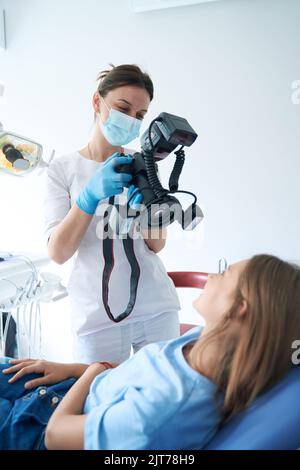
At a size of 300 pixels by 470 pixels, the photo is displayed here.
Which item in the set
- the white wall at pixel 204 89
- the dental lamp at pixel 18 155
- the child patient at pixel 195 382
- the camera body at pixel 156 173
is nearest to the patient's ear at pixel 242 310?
the child patient at pixel 195 382

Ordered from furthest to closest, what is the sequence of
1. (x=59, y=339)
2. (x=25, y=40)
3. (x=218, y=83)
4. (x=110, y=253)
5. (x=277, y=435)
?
(x=59, y=339), (x=25, y=40), (x=218, y=83), (x=110, y=253), (x=277, y=435)

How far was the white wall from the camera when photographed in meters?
1.74

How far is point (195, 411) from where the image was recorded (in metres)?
0.59

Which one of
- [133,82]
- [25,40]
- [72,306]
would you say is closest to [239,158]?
[133,82]

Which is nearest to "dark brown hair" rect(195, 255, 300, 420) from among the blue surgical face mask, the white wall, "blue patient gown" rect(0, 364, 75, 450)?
"blue patient gown" rect(0, 364, 75, 450)

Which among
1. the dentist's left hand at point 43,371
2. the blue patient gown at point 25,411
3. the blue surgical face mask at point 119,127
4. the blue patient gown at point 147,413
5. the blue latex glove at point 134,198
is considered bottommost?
the blue patient gown at point 25,411

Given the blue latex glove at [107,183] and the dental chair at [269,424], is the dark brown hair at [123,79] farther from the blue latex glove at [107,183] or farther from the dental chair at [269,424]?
the dental chair at [269,424]

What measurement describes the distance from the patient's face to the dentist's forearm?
0.37 metres

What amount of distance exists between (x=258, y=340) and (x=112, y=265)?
520mm

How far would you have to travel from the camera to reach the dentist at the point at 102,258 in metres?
1.01

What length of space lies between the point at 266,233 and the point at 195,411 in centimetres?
138

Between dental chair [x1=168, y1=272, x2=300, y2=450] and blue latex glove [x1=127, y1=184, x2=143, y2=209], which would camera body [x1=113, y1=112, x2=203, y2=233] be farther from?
dental chair [x1=168, y1=272, x2=300, y2=450]

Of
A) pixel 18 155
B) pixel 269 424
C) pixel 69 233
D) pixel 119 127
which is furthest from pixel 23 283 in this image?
pixel 269 424

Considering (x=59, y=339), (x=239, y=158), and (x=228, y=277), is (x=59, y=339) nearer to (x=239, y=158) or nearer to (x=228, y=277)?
(x=239, y=158)
